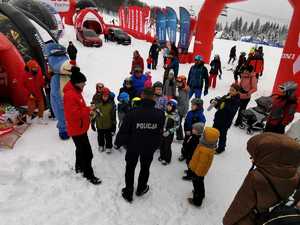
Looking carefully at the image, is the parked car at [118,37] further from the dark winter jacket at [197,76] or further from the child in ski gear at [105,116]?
the child in ski gear at [105,116]

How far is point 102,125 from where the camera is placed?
5395 millimetres

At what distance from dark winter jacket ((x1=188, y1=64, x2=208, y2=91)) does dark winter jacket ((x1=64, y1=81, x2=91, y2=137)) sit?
191 inches

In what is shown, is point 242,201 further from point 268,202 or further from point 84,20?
point 84,20

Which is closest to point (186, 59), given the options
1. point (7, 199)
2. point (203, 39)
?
point (203, 39)

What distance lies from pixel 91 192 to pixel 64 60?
269 cm

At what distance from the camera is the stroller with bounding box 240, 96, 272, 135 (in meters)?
7.59

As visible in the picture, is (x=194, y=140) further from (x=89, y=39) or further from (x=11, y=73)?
(x=89, y=39)

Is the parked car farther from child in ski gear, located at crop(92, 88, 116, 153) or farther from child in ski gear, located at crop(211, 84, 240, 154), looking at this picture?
child in ski gear, located at crop(92, 88, 116, 153)

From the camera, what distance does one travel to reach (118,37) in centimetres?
2208

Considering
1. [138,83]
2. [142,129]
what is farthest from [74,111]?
[138,83]

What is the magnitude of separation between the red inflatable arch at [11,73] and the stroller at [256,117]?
243 inches

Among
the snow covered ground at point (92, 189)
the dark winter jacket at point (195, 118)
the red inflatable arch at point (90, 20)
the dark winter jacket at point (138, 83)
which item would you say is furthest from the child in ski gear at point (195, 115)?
the red inflatable arch at point (90, 20)

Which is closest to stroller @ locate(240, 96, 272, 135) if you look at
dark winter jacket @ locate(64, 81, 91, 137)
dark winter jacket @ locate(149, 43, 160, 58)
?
dark winter jacket @ locate(64, 81, 91, 137)

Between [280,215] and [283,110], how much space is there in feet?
13.0
